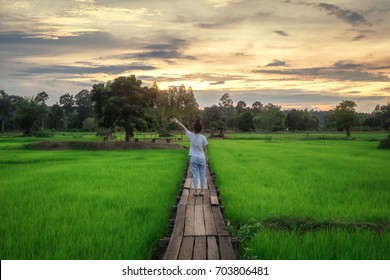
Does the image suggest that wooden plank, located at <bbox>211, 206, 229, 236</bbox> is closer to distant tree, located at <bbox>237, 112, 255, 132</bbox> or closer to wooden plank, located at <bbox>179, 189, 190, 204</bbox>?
wooden plank, located at <bbox>179, 189, 190, 204</bbox>

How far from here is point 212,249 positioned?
4879mm

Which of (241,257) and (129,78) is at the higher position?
(129,78)

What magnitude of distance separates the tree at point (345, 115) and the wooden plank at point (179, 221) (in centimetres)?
6163

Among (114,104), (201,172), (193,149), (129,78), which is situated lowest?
(201,172)

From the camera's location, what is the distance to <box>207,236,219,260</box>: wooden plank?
15.2 feet

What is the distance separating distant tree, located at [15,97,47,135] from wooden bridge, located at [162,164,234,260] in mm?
54132

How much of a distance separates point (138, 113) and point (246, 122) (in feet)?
191

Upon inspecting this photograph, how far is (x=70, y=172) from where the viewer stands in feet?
49.8

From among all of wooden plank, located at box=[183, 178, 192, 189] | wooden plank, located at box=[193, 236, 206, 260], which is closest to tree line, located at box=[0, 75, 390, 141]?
wooden plank, located at box=[183, 178, 192, 189]

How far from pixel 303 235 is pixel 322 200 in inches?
133

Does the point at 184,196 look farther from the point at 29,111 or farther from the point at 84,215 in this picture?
the point at 29,111

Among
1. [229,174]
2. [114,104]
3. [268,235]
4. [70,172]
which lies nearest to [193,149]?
[268,235]

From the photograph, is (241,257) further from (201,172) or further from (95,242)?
(201,172)

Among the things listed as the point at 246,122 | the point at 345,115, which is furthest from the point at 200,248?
the point at 246,122
